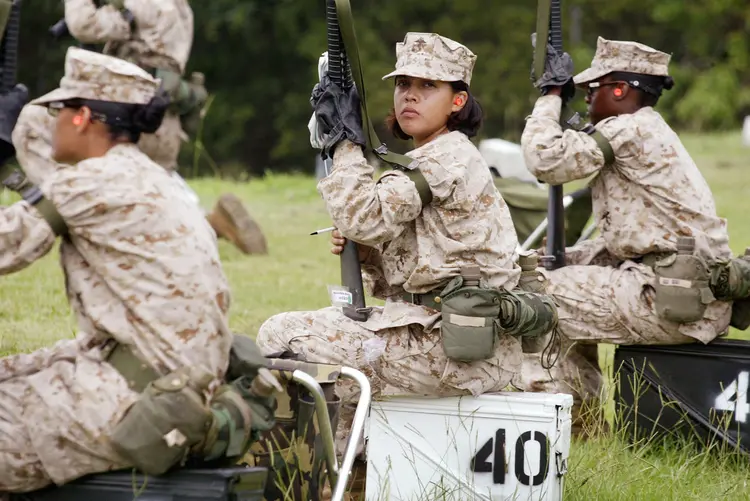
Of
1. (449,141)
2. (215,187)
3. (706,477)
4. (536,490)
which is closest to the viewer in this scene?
(536,490)

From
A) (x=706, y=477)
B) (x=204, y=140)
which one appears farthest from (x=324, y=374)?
(x=204, y=140)

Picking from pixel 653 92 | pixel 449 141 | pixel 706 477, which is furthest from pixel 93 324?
pixel 653 92

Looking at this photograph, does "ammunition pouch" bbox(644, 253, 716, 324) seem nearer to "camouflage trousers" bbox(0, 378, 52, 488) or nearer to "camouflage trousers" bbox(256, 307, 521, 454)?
"camouflage trousers" bbox(256, 307, 521, 454)

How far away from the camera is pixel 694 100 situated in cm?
2986

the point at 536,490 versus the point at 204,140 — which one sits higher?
the point at 536,490

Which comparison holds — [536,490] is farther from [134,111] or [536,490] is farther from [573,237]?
[573,237]

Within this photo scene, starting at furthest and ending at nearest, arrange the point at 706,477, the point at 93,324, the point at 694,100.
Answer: the point at 694,100
the point at 706,477
the point at 93,324

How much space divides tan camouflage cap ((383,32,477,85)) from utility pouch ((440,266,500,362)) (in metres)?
0.88

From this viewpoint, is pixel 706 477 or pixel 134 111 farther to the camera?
pixel 706 477

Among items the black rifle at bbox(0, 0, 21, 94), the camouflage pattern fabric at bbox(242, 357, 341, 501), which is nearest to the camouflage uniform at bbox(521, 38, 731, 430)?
the camouflage pattern fabric at bbox(242, 357, 341, 501)

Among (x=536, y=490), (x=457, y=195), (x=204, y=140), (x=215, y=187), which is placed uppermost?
(x=457, y=195)

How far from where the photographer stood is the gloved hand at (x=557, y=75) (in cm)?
700

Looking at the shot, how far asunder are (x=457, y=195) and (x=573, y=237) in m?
3.18

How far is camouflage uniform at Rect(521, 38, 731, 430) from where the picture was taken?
263 inches
